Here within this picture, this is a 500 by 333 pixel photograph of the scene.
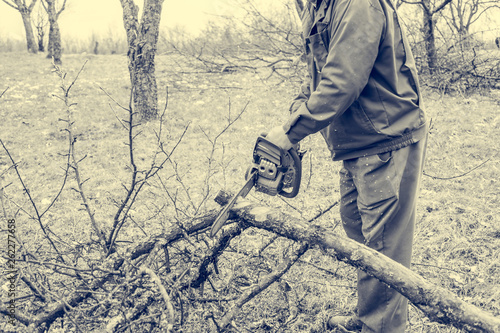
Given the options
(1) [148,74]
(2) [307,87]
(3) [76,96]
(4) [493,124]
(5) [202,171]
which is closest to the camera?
(2) [307,87]

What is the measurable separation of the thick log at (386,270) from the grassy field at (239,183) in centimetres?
45

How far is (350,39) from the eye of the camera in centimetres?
183

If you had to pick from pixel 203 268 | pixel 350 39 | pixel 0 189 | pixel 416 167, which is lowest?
pixel 203 268

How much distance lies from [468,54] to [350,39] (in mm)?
7093

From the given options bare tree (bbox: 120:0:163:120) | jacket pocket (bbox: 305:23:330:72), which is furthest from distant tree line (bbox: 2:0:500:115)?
jacket pocket (bbox: 305:23:330:72)

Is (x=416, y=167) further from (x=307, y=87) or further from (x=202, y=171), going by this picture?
(x=202, y=171)

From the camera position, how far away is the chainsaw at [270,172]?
78.5 inches

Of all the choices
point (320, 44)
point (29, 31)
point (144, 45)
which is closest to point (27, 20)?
point (29, 31)

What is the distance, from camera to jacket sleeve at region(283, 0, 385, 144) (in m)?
1.83

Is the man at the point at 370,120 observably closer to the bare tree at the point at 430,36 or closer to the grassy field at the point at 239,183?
the grassy field at the point at 239,183

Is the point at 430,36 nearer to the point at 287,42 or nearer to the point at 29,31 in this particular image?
the point at 287,42

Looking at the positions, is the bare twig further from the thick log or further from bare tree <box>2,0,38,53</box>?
bare tree <box>2,0,38,53</box>

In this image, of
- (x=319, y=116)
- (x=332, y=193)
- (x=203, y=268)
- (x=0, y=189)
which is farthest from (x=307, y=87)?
(x=332, y=193)

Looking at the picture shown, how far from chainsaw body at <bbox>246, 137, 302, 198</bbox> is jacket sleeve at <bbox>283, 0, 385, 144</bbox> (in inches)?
7.7
